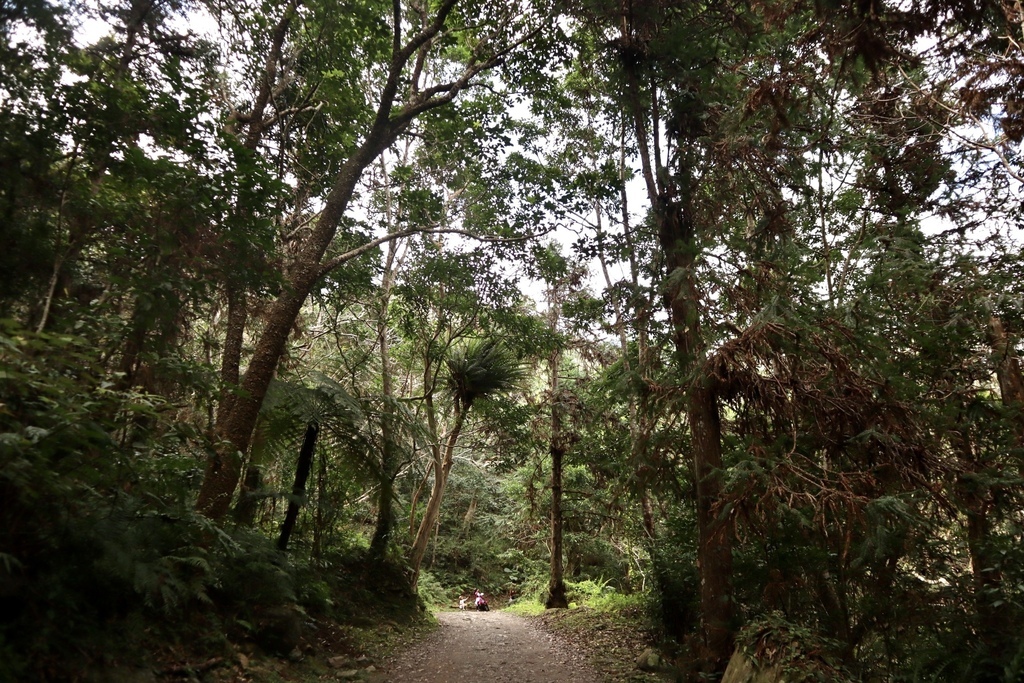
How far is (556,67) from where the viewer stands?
Answer: 32.0ft

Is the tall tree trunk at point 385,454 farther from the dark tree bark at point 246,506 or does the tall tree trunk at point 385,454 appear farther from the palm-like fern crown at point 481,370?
the dark tree bark at point 246,506

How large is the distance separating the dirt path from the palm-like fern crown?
4652mm

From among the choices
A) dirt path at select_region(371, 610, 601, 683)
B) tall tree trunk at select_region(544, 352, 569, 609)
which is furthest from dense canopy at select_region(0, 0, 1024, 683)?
tall tree trunk at select_region(544, 352, 569, 609)

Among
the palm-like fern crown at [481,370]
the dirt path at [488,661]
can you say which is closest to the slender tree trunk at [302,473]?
the dirt path at [488,661]

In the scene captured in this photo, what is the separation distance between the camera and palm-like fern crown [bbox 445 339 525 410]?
1210 centimetres

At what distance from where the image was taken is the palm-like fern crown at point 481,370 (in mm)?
12102

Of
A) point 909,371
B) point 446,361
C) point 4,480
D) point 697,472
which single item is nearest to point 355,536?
point 446,361

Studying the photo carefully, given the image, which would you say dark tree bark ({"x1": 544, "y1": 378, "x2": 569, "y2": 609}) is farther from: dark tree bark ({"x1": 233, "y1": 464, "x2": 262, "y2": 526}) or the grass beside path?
dark tree bark ({"x1": 233, "y1": 464, "x2": 262, "y2": 526})

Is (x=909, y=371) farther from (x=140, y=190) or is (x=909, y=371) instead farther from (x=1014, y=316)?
(x=140, y=190)

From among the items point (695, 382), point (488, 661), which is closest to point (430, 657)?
point (488, 661)

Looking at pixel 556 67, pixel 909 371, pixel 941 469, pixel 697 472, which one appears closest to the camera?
pixel 941 469

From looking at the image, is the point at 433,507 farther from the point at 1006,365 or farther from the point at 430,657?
the point at 1006,365

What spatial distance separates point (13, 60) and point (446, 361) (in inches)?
341

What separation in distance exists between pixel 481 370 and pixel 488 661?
5.42 m
